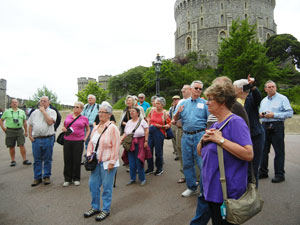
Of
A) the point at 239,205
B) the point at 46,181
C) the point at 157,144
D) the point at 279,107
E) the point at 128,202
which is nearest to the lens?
the point at 239,205

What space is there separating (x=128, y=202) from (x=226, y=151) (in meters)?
2.64

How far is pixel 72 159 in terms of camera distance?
4863 mm

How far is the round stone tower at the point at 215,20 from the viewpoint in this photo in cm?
4766

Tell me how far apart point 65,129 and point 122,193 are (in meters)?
1.94

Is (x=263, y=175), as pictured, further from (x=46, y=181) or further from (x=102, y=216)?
(x=46, y=181)

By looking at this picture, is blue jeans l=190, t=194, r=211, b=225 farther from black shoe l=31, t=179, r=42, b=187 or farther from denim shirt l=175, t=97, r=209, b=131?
black shoe l=31, t=179, r=42, b=187

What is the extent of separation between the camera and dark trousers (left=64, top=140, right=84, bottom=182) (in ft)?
15.7

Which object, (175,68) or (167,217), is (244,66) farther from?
(167,217)

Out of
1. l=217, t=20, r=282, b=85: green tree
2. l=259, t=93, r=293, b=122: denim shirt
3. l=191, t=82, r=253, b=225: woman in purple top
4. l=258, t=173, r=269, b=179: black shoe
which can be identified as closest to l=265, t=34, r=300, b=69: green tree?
l=217, t=20, r=282, b=85: green tree

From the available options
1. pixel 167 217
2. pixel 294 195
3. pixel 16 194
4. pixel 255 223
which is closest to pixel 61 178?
pixel 16 194

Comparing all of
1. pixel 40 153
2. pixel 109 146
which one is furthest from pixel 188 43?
pixel 109 146

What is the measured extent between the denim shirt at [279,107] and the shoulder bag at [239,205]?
10.4 ft

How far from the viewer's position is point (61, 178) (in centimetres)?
527

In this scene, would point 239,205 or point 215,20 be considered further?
point 215,20
